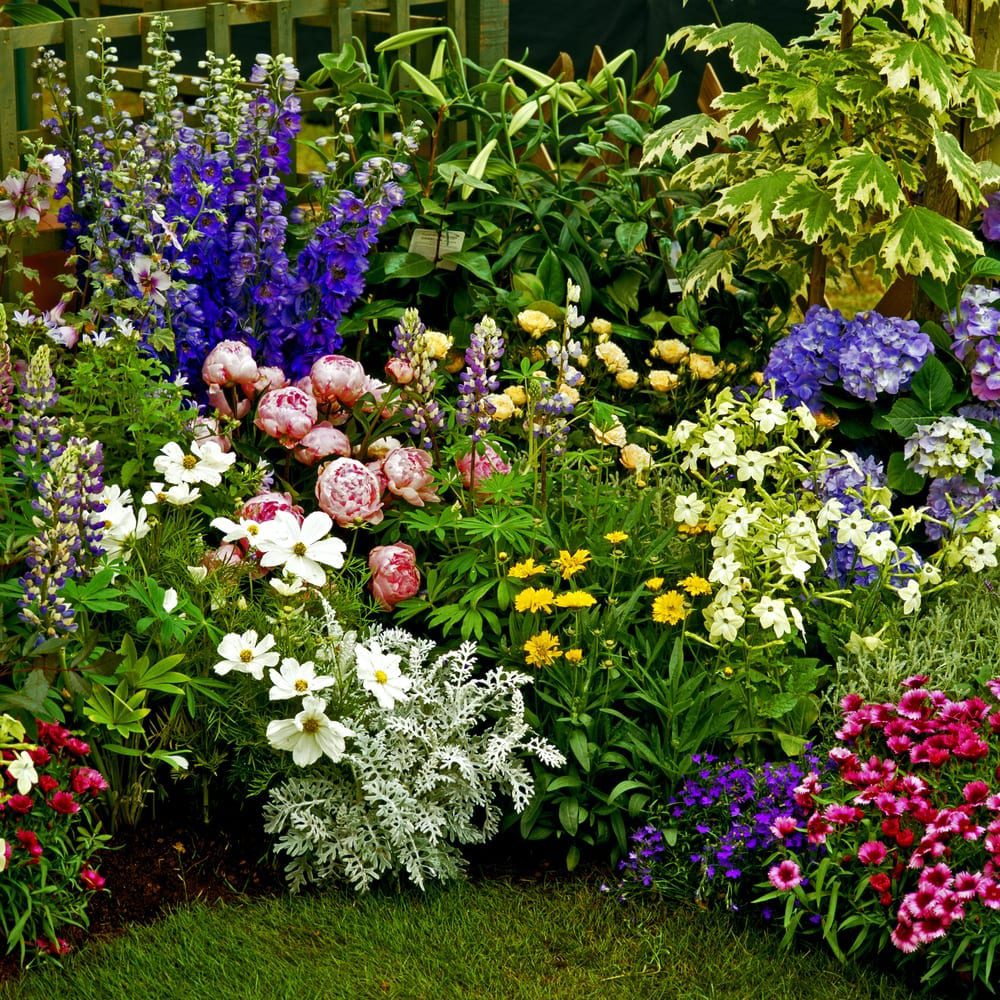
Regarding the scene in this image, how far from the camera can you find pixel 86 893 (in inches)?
111

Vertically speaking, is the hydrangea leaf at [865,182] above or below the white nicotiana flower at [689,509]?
above

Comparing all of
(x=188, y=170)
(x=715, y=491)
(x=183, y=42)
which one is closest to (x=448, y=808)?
(x=715, y=491)

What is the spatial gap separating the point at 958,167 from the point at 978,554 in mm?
1136

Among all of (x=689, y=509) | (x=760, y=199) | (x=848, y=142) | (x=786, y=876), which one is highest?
(x=848, y=142)

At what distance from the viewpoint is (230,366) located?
11.5ft

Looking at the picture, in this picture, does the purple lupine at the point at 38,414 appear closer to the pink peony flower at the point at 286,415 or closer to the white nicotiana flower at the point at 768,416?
the pink peony flower at the point at 286,415

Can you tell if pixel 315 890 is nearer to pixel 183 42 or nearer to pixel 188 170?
pixel 188 170

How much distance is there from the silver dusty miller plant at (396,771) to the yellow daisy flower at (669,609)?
0.34 metres

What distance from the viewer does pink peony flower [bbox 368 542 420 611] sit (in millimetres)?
3334

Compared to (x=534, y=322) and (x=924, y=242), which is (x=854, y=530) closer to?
(x=924, y=242)

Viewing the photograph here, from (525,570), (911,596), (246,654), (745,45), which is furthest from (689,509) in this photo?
(745,45)

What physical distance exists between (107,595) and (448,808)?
34.0 inches

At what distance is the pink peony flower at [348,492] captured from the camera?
3.33 m

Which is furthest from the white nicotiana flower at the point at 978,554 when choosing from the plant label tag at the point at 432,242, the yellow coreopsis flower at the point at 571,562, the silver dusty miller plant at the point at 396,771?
the plant label tag at the point at 432,242
